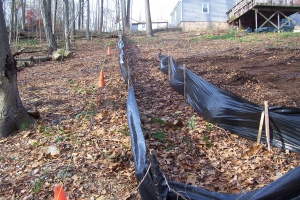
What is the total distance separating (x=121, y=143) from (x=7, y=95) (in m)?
A: 2.28

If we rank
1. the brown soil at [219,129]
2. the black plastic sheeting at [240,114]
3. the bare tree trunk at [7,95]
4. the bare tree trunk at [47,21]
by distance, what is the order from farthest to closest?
the bare tree trunk at [47,21] < the bare tree trunk at [7,95] < the black plastic sheeting at [240,114] < the brown soil at [219,129]

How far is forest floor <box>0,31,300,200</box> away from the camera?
3797 millimetres

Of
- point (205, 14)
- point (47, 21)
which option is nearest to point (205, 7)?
point (205, 14)

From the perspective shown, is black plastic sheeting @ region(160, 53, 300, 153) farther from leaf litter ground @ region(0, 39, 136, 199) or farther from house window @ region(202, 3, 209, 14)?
house window @ region(202, 3, 209, 14)

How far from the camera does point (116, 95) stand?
751 cm

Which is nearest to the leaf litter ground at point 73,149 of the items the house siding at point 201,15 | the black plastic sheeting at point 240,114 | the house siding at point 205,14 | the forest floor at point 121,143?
the forest floor at point 121,143

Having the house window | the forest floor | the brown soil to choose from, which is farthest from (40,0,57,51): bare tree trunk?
the house window

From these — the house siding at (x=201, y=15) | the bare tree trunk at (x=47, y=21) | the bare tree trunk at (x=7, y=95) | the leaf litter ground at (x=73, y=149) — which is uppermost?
the house siding at (x=201, y=15)

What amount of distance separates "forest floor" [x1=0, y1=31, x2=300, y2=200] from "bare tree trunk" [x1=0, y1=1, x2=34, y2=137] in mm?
216

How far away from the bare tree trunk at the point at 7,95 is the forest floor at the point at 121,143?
22 cm

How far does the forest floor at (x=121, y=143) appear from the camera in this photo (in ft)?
12.5

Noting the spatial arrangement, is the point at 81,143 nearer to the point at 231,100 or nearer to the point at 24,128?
the point at 24,128

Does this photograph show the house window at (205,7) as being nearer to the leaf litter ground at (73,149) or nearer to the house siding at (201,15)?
the house siding at (201,15)

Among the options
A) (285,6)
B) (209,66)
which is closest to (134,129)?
(209,66)
